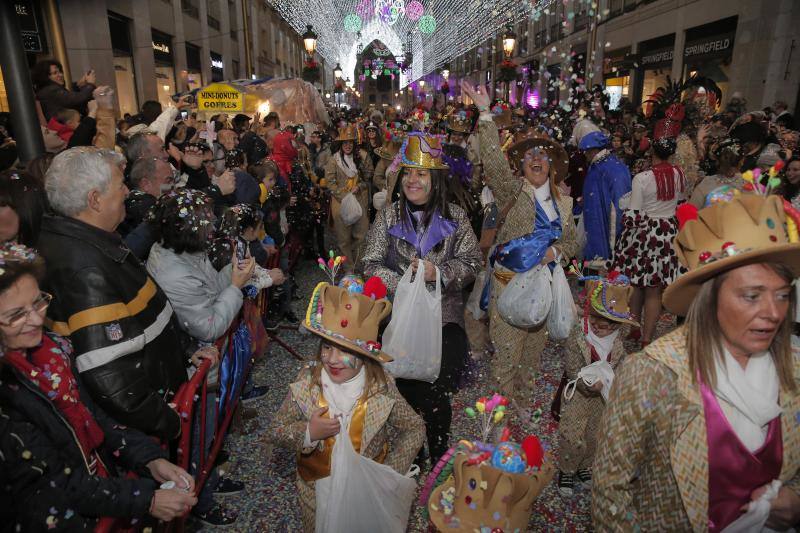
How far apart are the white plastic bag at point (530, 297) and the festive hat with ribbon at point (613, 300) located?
0.39 meters

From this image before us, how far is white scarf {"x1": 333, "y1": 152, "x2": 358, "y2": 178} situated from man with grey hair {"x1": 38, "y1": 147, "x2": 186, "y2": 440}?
5.16 meters

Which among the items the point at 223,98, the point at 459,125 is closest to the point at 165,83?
the point at 223,98

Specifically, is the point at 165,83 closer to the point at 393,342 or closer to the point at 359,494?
the point at 393,342

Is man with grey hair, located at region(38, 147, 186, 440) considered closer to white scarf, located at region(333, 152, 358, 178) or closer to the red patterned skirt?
the red patterned skirt

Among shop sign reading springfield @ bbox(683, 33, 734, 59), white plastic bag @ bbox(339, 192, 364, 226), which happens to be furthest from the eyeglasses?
shop sign reading springfield @ bbox(683, 33, 734, 59)

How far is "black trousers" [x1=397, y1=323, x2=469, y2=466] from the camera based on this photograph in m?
3.07

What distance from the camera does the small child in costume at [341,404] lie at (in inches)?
82.0

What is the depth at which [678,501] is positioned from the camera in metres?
1.53

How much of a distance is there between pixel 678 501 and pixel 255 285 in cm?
296

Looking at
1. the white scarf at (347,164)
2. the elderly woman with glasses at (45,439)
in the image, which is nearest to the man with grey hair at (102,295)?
the elderly woman with glasses at (45,439)

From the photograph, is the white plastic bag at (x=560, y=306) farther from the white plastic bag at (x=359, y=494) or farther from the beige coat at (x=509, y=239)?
the white plastic bag at (x=359, y=494)

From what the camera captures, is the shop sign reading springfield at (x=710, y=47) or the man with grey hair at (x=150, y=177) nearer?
the man with grey hair at (x=150, y=177)

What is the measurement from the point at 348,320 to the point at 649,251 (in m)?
3.87

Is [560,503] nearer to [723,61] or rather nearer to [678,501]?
[678,501]
